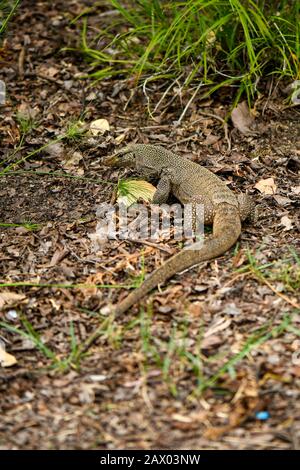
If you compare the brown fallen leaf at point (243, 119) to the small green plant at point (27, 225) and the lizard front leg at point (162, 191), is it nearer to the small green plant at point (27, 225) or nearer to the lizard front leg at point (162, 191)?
the lizard front leg at point (162, 191)

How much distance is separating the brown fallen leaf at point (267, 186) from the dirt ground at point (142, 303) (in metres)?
0.02

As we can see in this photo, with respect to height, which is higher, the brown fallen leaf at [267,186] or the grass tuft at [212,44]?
the grass tuft at [212,44]

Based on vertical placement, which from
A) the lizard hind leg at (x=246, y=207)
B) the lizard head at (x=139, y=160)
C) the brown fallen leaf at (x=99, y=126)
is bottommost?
the lizard hind leg at (x=246, y=207)

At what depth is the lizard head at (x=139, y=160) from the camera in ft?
19.9

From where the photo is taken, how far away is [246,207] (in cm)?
542

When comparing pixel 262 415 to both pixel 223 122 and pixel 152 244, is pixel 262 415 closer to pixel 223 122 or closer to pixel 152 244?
pixel 152 244

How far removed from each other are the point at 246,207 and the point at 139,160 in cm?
114

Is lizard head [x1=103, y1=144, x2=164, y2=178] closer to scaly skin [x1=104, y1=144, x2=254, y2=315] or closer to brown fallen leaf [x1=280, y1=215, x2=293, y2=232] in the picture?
scaly skin [x1=104, y1=144, x2=254, y2=315]

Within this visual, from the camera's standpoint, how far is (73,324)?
4.51 meters

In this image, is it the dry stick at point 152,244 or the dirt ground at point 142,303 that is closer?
the dirt ground at point 142,303

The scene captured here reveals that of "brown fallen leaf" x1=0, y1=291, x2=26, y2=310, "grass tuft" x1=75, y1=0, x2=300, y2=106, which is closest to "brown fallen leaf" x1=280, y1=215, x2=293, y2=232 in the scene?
"grass tuft" x1=75, y1=0, x2=300, y2=106

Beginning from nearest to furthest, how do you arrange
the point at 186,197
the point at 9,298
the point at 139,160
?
1. the point at 9,298
2. the point at 186,197
3. the point at 139,160

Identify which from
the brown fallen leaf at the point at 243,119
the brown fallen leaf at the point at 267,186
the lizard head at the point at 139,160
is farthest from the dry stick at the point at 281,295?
the brown fallen leaf at the point at 243,119

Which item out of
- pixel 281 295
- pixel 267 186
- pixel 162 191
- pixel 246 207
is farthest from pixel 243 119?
pixel 281 295
